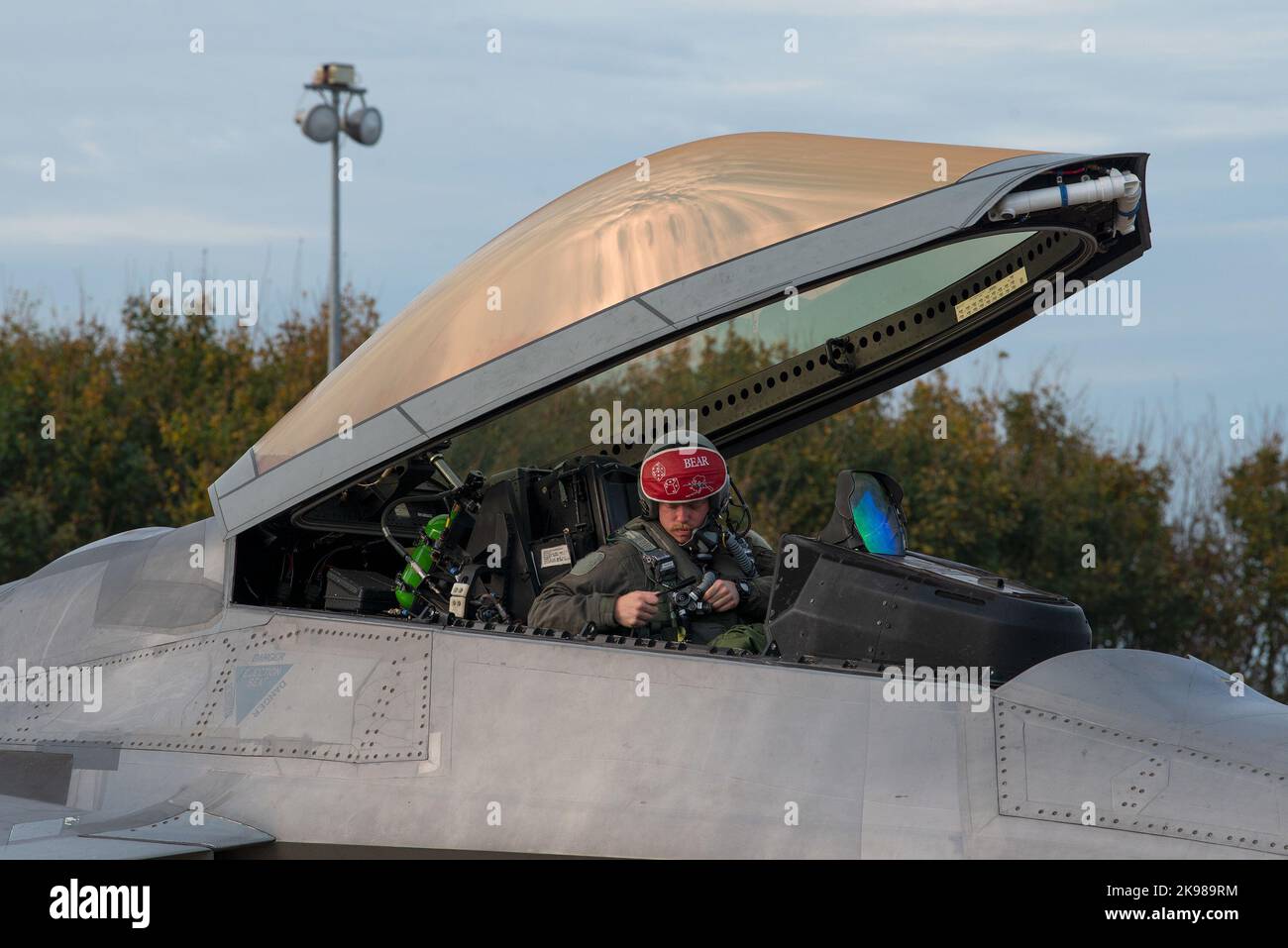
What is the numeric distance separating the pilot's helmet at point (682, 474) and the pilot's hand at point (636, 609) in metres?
0.77

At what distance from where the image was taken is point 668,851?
13.9ft

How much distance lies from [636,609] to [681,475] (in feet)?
2.81

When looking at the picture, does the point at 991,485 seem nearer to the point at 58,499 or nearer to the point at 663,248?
the point at 58,499

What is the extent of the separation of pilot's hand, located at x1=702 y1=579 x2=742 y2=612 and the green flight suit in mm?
91

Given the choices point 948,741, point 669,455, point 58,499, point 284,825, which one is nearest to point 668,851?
point 948,741

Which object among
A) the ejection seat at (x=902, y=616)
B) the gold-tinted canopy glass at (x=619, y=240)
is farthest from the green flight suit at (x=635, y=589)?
the gold-tinted canopy glass at (x=619, y=240)

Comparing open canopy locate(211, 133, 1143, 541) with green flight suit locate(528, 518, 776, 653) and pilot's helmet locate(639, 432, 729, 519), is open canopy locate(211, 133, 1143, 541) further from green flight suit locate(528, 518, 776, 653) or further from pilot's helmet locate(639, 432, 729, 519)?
pilot's helmet locate(639, 432, 729, 519)

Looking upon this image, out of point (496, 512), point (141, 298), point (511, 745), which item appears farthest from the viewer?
point (141, 298)

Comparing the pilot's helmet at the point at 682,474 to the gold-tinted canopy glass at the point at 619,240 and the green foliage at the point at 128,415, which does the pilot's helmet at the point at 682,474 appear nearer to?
the gold-tinted canopy glass at the point at 619,240

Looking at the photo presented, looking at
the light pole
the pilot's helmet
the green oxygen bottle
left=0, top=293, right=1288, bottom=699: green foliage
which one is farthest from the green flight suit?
the light pole

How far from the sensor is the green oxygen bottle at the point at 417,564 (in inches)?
221

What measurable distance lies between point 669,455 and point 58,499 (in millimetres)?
13518

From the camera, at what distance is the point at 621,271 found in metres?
4.68

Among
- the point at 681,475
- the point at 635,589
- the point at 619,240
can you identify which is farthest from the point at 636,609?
the point at 619,240
